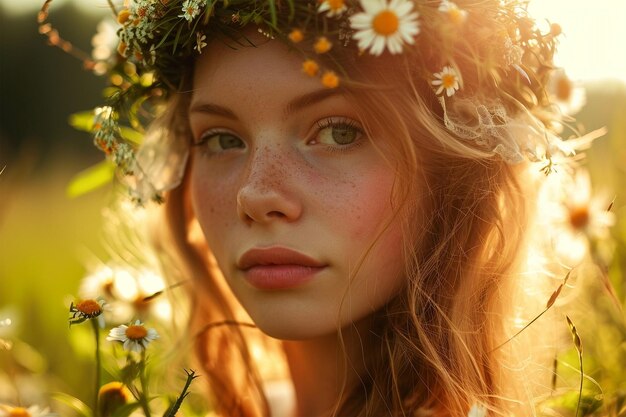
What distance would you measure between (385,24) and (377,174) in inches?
11.1

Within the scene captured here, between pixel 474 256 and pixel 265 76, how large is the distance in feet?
1.76

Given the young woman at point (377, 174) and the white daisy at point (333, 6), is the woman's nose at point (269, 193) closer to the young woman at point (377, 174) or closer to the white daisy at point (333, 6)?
the young woman at point (377, 174)

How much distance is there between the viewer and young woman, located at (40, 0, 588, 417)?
1445 millimetres

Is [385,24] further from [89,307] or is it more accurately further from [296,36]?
[89,307]

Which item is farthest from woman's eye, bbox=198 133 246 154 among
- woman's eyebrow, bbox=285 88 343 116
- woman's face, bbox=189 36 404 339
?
woman's eyebrow, bbox=285 88 343 116

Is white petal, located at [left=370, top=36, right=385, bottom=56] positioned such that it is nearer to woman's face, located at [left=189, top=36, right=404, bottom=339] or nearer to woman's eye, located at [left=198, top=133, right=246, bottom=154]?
woman's face, located at [left=189, top=36, right=404, bottom=339]

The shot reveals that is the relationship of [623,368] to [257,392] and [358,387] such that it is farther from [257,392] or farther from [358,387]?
[257,392]

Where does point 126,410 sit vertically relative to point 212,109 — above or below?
below

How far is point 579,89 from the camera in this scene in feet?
6.26

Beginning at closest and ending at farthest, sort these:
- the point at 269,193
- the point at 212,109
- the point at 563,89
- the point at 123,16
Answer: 1. the point at 269,193
2. the point at 212,109
3. the point at 123,16
4. the point at 563,89

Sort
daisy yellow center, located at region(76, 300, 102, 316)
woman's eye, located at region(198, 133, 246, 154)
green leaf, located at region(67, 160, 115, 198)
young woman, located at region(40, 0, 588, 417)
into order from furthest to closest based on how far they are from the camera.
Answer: green leaf, located at region(67, 160, 115, 198) < woman's eye, located at region(198, 133, 246, 154) < young woman, located at region(40, 0, 588, 417) < daisy yellow center, located at region(76, 300, 102, 316)

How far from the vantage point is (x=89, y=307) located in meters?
1.32

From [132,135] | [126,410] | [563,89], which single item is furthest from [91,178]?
[563,89]

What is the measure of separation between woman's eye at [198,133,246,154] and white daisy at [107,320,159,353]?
463mm
